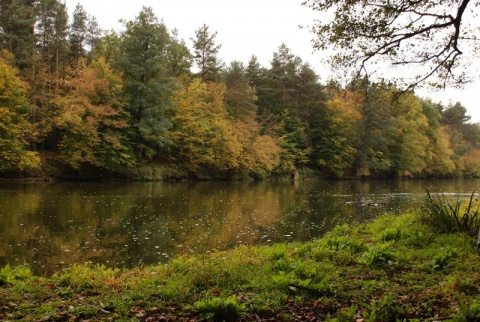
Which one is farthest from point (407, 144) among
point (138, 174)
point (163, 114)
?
→ point (138, 174)

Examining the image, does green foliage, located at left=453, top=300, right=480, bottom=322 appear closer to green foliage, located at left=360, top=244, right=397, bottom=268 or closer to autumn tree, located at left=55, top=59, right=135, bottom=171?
green foliage, located at left=360, top=244, right=397, bottom=268

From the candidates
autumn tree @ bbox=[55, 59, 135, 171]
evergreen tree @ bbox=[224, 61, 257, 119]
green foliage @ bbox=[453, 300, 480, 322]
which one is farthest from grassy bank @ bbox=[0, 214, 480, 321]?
evergreen tree @ bbox=[224, 61, 257, 119]

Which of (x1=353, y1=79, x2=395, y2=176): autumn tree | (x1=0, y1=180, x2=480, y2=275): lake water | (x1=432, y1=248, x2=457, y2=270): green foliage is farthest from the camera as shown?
(x1=353, y1=79, x2=395, y2=176): autumn tree

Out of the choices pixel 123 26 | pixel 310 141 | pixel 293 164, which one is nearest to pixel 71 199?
pixel 123 26

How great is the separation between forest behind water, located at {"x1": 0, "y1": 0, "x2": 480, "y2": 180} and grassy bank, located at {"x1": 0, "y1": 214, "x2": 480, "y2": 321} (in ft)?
65.0

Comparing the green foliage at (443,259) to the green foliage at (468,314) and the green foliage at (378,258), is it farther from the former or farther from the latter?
the green foliage at (468,314)

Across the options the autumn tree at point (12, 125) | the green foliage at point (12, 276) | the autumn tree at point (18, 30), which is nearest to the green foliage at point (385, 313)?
the green foliage at point (12, 276)

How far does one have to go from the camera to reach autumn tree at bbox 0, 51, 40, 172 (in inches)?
1248

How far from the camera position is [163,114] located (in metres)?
42.5

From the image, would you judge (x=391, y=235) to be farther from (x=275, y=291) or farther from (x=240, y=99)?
(x=240, y=99)

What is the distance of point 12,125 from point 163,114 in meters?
14.9

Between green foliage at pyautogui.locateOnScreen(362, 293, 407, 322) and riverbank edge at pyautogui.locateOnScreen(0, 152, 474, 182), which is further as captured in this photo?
riverbank edge at pyautogui.locateOnScreen(0, 152, 474, 182)

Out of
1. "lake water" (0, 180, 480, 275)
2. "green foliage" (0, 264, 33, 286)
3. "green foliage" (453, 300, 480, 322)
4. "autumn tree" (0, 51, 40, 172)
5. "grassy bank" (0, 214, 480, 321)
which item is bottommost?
"lake water" (0, 180, 480, 275)

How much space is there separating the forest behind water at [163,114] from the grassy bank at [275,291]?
1982 centimetres
